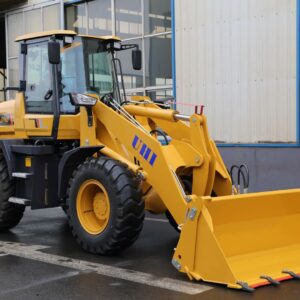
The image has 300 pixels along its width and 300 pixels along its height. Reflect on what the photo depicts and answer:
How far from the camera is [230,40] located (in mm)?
12258

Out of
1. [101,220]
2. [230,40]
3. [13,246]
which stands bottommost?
[13,246]

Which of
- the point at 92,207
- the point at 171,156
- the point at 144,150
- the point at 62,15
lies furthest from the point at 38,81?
the point at 62,15

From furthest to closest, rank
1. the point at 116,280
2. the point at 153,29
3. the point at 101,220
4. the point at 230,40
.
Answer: the point at 153,29
the point at 230,40
the point at 101,220
the point at 116,280

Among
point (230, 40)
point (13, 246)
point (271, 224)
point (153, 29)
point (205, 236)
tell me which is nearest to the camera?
point (205, 236)

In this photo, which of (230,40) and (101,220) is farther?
(230,40)

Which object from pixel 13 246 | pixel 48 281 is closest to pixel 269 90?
pixel 13 246

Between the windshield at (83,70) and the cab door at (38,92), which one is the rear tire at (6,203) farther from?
the windshield at (83,70)

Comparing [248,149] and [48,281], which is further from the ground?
[248,149]

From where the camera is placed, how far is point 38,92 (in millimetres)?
7934

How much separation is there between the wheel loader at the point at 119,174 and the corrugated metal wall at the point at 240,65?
400cm

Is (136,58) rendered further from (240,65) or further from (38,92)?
(240,65)

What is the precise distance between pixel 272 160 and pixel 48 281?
7017 millimetres

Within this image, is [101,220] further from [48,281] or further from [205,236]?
[205,236]

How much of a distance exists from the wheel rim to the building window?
7289mm
